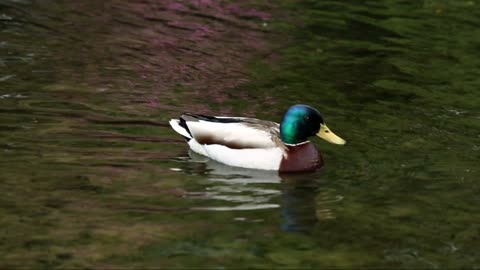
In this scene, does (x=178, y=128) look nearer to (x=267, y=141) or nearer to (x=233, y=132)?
(x=233, y=132)

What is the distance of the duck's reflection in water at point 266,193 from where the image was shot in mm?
11758

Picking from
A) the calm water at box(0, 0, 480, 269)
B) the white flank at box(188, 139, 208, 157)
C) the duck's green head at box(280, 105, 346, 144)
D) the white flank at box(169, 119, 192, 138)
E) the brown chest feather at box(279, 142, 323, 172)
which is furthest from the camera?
the white flank at box(169, 119, 192, 138)

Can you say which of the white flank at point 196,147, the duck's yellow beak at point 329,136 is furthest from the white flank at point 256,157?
the duck's yellow beak at point 329,136

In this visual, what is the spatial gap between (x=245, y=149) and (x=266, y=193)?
36.6 inches

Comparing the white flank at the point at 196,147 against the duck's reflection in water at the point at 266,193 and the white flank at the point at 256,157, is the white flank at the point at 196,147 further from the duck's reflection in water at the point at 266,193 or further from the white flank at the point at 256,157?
the white flank at the point at 256,157

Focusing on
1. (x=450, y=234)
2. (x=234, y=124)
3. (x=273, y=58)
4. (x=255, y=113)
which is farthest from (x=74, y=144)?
(x=273, y=58)

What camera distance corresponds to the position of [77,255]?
10.4m

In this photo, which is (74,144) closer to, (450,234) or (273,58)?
(450,234)

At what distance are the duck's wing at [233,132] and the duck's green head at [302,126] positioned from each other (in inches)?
6.1

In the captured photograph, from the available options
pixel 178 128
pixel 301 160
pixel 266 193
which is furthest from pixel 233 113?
pixel 266 193

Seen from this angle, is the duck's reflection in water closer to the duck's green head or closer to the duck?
the duck

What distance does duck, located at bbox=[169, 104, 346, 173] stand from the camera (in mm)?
13195

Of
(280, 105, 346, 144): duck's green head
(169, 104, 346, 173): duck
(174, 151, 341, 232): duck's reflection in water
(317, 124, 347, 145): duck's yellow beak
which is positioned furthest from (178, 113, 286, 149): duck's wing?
(317, 124, 347, 145): duck's yellow beak

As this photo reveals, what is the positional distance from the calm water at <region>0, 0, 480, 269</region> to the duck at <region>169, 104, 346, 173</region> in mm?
158
